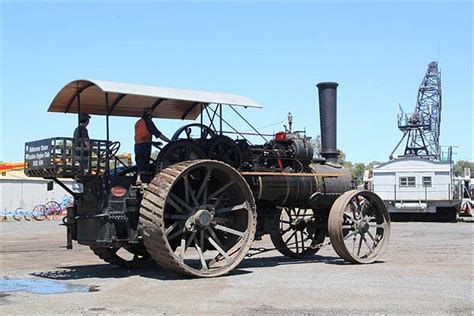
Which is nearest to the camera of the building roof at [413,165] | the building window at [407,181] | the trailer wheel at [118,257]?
the trailer wheel at [118,257]

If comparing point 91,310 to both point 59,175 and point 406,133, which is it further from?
point 406,133

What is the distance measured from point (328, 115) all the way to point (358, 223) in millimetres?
2426

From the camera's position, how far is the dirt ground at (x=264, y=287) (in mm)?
7379

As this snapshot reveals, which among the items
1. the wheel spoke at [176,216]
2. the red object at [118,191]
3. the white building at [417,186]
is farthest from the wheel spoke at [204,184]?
the white building at [417,186]

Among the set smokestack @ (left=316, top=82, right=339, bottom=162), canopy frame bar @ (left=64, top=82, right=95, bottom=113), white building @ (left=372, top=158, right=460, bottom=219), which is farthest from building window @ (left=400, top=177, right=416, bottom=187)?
canopy frame bar @ (left=64, top=82, right=95, bottom=113)

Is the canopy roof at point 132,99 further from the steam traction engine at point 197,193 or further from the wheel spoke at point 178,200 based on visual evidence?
the wheel spoke at point 178,200

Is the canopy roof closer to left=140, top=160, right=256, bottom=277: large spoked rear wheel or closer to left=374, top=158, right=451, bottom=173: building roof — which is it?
left=140, top=160, right=256, bottom=277: large spoked rear wheel

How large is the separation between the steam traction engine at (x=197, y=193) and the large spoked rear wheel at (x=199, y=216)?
0.7 inches

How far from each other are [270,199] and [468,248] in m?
6.66

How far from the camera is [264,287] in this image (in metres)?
8.96

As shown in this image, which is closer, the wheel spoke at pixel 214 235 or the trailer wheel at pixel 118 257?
the wheel spoke at pixel 214 235

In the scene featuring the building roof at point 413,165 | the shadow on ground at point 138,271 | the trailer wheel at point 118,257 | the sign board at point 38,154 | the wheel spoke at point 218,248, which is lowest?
the shadow on ground at point 138,271

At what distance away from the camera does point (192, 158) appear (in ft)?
34.9

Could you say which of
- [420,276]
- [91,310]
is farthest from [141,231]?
[420,276]
